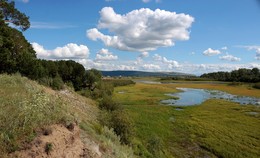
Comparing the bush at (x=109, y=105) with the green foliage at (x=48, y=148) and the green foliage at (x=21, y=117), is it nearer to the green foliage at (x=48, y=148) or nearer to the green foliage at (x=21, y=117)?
the green foliage at (x=21, y=117)

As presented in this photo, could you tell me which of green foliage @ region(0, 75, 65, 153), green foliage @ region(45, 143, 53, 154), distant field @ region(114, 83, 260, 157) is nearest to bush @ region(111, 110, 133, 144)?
distant field @ region(114, 83, 260, 157)

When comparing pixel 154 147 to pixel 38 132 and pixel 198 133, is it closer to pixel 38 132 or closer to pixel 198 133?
pixel 198 133

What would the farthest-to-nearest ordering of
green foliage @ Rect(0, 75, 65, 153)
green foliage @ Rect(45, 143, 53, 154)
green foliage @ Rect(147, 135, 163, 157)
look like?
green foliage @ Rect(147, 135, 163, 157) → green foliage @ Rect(45, 143, 53, 154) → green foliage @ Rect(0, 75, 65, 153)

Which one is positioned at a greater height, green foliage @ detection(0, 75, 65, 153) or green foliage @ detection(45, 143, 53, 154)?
green foliage @ detection(0, 75, 65, 153)

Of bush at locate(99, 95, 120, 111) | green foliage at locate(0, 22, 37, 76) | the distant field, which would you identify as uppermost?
green foliage at locate(0, 22, 37, 76)

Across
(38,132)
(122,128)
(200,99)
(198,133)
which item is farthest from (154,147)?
(200,99)

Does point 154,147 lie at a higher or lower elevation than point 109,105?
lower

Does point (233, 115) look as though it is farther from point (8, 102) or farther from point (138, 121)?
point (8, 102)

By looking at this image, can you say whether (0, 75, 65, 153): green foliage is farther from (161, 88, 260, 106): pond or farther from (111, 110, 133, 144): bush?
(161, 88, 260, 106): pond

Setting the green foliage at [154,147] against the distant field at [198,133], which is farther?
the distant field at [198,133]

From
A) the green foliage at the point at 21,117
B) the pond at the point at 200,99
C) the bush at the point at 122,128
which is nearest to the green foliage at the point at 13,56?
the bush at the point at 122,128

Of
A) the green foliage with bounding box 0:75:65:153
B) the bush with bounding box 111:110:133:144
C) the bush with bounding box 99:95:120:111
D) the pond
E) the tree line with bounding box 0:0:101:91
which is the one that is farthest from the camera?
the pond

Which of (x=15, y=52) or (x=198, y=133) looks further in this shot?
(x=15, y=52)

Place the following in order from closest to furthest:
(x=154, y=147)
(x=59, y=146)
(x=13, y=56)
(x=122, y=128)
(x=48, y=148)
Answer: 1. (x=48, y=148)
2. (x=59, y=146)
3. (x=122, y=128)
4. (x=154, y=147)
5. (x=13, y=56)
